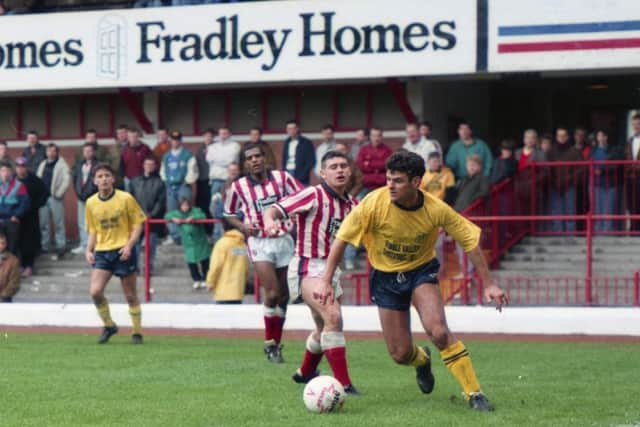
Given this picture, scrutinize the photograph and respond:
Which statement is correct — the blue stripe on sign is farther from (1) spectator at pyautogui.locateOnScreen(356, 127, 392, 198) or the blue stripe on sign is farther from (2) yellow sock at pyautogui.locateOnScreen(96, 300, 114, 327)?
(2) yellow sock at pyautogui.locateOnScreen(96, 300, 114, 327)

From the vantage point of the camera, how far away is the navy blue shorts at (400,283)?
10727 mm

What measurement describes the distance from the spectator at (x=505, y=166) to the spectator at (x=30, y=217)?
7362 millimetres

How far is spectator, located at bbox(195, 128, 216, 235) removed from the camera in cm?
2295

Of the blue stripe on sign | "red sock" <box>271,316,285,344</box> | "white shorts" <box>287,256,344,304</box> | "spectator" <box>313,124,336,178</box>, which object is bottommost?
"red sock" <box>271,316,285,344</box>

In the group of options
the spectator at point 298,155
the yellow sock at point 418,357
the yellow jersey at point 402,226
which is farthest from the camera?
the spectator at point 298,155

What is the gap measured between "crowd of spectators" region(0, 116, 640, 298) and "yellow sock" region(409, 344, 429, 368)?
27.5ft

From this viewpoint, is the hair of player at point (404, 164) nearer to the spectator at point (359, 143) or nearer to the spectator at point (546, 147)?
the spectator at point (546, 147)

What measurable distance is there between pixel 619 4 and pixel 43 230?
1015cm

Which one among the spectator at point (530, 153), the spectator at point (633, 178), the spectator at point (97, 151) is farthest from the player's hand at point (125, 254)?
the spectator at point (633, 178)

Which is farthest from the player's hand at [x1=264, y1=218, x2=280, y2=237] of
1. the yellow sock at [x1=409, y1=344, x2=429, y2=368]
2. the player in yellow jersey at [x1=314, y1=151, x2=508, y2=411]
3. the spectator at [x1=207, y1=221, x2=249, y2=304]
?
the spectator at [x1=207, y1=221, x2=249, y2=304]

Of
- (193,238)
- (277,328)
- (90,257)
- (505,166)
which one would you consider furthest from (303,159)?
(277,328)

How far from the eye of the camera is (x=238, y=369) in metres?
13.4

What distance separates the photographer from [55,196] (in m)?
24.1

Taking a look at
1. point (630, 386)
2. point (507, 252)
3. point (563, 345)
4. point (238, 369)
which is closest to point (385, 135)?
point (507, 252)
